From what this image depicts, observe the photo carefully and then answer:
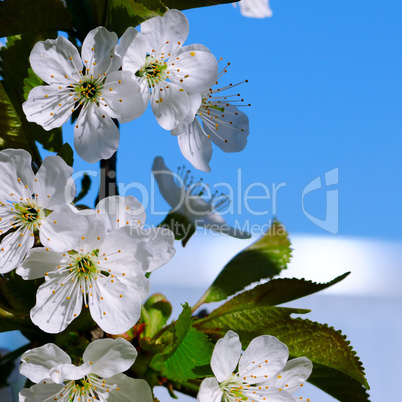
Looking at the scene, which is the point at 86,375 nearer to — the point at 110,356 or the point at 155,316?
the point at 110,356

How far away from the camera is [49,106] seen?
1.79 ft

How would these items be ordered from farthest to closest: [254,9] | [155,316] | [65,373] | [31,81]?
Result: [254,9] → [155,316] → [31,81] → [65,373]

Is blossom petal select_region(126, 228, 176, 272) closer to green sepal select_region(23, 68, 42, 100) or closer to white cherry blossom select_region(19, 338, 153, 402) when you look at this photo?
white cherry blossom select_region(19, 338, 153, 402)

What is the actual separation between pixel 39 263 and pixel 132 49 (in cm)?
20

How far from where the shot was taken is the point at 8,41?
2.10 feet

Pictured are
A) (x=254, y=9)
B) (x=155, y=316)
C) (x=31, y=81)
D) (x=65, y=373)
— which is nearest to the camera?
(x=65, y=373)

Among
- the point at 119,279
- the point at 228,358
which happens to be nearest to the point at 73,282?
the point at 119,279

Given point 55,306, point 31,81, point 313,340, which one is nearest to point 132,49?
point 31,81

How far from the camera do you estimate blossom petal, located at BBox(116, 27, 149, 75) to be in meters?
0.51

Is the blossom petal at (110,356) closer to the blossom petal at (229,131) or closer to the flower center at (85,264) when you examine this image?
the flower center at (85,264)

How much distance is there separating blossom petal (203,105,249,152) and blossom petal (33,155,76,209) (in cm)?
18

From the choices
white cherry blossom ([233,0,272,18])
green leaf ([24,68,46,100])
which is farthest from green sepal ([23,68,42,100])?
white cherry blossom ([233,0,272,18])

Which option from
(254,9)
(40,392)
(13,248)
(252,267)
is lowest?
(40,392)

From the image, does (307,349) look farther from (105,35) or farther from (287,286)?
(105,35)
